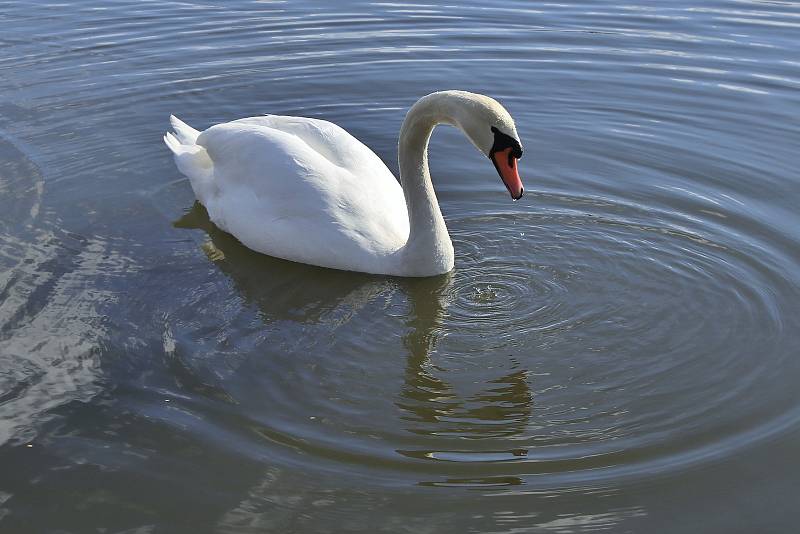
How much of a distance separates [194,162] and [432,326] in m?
3.26

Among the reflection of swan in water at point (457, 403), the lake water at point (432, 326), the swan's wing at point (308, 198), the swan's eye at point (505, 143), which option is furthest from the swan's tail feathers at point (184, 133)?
the reflection of swan in water at point (457, 403)

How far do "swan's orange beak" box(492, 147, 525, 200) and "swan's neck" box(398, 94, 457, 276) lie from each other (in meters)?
0.60

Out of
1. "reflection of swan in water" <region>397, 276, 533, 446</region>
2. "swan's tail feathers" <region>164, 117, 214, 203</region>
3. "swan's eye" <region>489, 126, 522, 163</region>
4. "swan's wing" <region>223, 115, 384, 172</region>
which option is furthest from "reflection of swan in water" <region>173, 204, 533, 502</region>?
"swan's eye" <region>489, 126, 522, 163</region>

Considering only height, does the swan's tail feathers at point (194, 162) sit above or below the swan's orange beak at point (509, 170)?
below

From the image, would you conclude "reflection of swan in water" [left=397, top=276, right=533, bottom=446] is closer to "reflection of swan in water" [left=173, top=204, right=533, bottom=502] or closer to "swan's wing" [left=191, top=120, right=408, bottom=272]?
"reflection of swan in water" [left=173, top=204, right=533, bottom=502]

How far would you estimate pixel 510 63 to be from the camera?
13.3 metres

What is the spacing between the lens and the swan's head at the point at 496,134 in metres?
7.25

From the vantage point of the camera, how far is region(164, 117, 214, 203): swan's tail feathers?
9.40 m

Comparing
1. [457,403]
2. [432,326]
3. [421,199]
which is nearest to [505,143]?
[421,199]

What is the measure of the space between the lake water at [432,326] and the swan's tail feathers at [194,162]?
0.25m

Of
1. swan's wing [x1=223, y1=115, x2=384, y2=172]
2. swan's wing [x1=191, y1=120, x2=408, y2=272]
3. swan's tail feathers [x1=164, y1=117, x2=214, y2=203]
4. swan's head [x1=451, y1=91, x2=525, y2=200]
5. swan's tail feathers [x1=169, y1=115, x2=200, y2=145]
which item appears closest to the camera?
swan's head [x1=451, y1=91, x2=525, y2=200]

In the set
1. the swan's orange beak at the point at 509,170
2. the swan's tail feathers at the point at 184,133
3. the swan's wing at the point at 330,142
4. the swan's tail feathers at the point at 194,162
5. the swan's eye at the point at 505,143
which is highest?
the swan's eye at the point at 505,143

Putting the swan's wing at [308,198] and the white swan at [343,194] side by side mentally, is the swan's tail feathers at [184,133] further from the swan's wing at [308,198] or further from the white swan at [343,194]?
the white swan at [343,194]

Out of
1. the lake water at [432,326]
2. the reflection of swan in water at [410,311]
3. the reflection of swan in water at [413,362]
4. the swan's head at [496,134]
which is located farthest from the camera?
the swan's head at [496,134]
